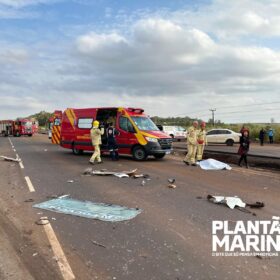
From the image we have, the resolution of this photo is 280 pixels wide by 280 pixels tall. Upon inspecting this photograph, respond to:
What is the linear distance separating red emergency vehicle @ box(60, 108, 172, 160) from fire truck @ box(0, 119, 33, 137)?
39.1 m

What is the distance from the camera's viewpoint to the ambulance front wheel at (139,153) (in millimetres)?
17141

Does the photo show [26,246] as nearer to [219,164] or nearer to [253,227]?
[253,227]

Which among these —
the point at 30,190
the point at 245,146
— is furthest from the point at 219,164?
the point at 30,190

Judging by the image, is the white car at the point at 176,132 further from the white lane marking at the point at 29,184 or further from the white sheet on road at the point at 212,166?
the white lane marking at the point at 29,184

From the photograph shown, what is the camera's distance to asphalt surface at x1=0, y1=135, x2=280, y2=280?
4445 millimetres

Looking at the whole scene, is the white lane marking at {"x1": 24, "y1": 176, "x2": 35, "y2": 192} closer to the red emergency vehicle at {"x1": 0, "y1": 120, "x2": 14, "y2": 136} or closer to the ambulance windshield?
the ambulance windshield

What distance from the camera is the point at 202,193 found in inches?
356

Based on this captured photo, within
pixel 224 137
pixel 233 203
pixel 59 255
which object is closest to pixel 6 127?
pixel 224 137

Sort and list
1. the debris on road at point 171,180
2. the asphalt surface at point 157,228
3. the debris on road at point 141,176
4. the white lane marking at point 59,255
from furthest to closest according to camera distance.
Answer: the debris on road at point 141,176 < the debris on road at point 171,180 < the asphalt surface at point 157,228 < the white lane marking at point 59,255

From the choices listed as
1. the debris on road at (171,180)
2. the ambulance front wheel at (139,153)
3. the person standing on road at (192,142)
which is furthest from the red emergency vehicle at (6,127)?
the debris on road at (171,180)

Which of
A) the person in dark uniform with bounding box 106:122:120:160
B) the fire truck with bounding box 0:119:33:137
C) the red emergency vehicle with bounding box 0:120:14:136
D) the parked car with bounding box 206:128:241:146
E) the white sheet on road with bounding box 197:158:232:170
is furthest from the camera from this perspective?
the red emergency vehicle with bounding box 0:120:14:136

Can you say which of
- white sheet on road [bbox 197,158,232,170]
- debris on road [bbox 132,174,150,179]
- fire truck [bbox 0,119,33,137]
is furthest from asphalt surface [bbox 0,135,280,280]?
fire truck [bbox 0,119,33,137]

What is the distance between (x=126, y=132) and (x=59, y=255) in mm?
12683

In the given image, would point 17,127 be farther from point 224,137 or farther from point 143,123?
point 143,123
